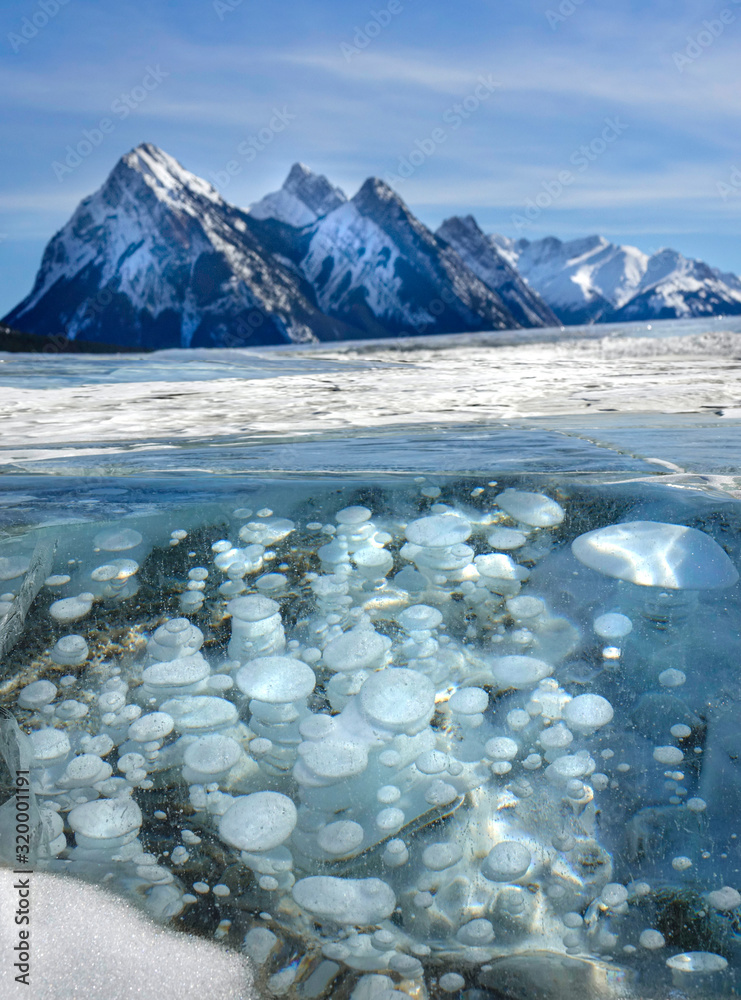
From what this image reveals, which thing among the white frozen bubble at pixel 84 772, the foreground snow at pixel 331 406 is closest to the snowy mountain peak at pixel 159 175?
the foreground snow at pixel 331 406

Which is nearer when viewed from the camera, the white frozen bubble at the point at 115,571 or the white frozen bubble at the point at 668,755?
the white frozen bubble at the point at 668,755

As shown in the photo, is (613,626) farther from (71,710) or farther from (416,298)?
(416,298)

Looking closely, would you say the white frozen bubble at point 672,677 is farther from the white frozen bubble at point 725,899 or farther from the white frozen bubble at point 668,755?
the white frozen bubble at point 725,899

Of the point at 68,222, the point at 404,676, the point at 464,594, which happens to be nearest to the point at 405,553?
the point at 464,594

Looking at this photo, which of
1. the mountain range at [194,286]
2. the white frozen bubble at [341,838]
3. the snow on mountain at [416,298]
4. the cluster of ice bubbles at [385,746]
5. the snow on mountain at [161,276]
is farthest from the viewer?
the snow on mountain at [416,298]

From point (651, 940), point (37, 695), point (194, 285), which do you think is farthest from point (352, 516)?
point (194, 285)

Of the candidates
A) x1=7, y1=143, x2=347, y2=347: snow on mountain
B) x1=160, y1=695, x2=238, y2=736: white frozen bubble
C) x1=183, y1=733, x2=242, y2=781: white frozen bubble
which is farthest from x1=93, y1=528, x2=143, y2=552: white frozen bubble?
x1=7, y1=143, x2=347, y2=347: snow on mountain

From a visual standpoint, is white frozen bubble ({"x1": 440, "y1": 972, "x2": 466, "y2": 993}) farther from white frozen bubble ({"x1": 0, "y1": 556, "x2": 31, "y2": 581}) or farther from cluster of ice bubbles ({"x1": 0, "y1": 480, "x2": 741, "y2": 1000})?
white frozen bubble ({"x1": 0, "y1": 556, "x2": 31, "y2": 581})
